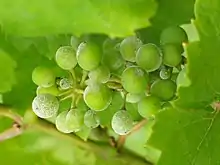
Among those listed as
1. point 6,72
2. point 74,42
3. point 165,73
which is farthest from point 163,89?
point 6,72

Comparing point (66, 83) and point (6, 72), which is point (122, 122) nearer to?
point (66, 83)

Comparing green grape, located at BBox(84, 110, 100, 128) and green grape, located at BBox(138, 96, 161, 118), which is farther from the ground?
green grape, located at BBox(138, 96, 161, 118)

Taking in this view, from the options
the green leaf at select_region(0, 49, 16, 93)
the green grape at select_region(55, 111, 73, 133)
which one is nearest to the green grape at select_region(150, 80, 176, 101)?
the green grape at select_region(55, 111, 73, 133)

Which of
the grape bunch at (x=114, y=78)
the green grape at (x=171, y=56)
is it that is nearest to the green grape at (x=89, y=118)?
the grape bunch at (x=114, y=78)

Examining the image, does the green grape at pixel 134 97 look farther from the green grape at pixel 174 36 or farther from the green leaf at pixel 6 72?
the green leaf at pixel 6 72

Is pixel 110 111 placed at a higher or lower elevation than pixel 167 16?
lower

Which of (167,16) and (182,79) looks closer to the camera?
(182,79)

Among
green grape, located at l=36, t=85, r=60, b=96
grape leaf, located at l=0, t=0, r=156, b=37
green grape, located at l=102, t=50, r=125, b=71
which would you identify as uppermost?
grape leaf, located at l=0, t=0, r=156, b=37

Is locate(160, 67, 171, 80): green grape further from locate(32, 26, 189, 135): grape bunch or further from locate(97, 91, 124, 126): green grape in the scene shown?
locate(97, 91, 124, 126): green grape
